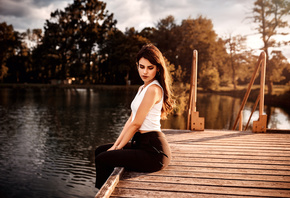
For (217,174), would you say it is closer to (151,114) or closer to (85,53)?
(151,114)

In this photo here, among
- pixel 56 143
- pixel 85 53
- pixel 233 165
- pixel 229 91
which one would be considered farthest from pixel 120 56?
pixel 233 165

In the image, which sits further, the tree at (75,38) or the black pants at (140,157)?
the tree at (75,38)

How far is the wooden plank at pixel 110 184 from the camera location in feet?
7.07

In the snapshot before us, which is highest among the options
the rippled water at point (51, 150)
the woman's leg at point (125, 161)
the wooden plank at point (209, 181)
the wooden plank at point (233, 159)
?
the woman's leg at point (125, 161)

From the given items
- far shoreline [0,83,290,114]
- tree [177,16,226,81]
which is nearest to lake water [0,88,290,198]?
far shoreline [0,83,290,114]

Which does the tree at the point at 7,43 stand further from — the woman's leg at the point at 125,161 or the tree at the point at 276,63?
the woman's leg at the point at 125,161

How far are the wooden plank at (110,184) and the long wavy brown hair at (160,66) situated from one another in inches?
31.2

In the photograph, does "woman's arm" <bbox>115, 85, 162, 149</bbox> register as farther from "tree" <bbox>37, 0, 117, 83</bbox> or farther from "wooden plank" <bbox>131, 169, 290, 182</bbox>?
"tree" <bbox>37, 0, 117, 83</bbox>

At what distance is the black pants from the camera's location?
262 centimetres

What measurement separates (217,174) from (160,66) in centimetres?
123

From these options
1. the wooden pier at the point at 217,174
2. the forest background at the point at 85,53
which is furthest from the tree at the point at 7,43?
the wooden pier at the point at 217,174

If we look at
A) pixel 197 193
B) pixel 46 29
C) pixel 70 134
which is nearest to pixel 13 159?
pixel 70 134

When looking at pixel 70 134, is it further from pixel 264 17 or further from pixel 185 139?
pixel 264 17

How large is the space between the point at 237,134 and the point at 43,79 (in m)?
42.5
